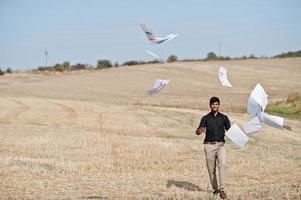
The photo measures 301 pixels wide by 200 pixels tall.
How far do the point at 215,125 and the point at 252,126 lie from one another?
2.80 feet

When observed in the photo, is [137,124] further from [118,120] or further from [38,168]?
[38,168]

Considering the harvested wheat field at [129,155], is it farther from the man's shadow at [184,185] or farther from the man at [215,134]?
the man at [215,134]

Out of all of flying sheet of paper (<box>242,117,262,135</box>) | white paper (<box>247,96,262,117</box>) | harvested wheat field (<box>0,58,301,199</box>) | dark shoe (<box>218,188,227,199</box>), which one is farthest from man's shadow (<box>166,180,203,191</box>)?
white paper (<box>247,96,262,117</box>)

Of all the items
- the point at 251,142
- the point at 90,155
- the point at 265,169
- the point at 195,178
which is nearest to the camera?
the point at 195,178

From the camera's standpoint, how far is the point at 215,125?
36.2 feet

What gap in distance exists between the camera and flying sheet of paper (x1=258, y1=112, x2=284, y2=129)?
9.85 meters

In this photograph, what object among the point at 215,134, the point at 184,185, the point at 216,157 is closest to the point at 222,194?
the point at 216,157

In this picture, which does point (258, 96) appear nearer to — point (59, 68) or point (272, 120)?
point (272, 120)

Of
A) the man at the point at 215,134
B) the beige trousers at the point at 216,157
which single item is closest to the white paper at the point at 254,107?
the man at the point at 215,134

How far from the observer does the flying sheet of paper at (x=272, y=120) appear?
9.85 metres

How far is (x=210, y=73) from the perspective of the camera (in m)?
58.3

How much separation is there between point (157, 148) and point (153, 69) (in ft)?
145

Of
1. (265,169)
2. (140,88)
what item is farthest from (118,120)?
(140,88)

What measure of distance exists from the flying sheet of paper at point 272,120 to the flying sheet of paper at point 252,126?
10cm
